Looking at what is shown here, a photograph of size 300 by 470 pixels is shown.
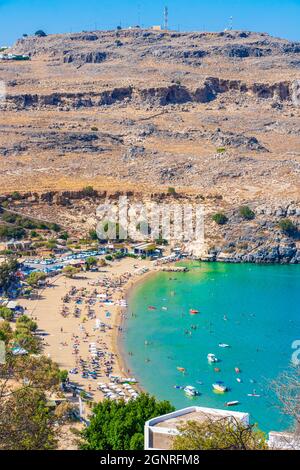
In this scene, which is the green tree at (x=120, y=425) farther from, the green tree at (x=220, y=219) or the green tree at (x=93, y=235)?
the green tree at (x=220, y=219)

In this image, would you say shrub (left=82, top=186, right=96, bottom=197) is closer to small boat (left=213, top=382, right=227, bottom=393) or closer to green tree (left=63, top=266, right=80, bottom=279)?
green tree (left=63, top=266, right=80, bottom=279)

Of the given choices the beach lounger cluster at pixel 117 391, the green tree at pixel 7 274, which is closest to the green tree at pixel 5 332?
the beach lounger cluster at pixel 117 391

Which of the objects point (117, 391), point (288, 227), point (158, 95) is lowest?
point (117, 391)

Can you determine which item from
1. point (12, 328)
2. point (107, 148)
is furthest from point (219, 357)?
point (107, 148)

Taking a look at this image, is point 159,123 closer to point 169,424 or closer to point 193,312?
point 193,312

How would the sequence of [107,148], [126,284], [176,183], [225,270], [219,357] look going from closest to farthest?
1. [219,357]
2. [126,284]
3. [225,270]
4. [176,183]
5. [107,148]

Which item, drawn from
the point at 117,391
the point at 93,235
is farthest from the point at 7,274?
the point at 117,391
